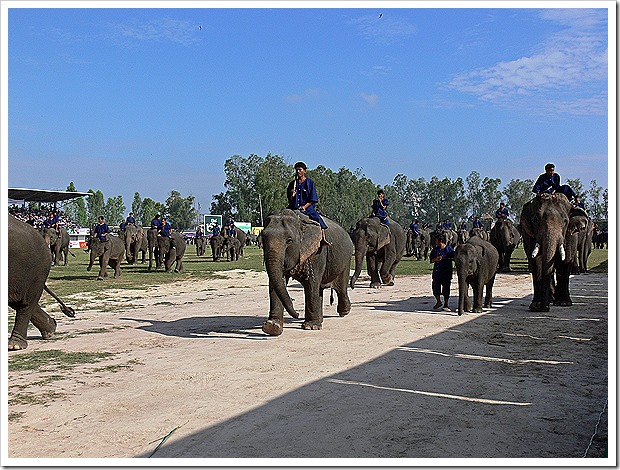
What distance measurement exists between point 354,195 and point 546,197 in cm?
8946

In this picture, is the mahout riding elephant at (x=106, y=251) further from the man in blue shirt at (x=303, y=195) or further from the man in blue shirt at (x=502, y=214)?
the man in blue shirt at (x=502, y=214)

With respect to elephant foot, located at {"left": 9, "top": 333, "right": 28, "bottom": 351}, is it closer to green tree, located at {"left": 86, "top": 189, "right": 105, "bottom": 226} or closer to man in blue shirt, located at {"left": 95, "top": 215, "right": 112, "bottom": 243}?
man in blue shirt, located at {"left": 95, "top": 215, "right": 112, "bottom": 243}

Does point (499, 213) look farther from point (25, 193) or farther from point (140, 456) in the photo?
point (25, 193)

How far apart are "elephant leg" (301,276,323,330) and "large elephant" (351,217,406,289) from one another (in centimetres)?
752

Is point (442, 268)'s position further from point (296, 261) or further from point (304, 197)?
point (296, 261)

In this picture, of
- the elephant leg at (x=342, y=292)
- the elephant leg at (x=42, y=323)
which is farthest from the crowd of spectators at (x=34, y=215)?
the elephant leg at (x=342, y=292)

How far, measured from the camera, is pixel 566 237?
14.3 metres

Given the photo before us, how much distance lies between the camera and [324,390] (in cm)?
712

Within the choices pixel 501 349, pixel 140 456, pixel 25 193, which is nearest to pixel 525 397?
pixel 501 349

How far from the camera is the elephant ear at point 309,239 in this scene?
10.8 m

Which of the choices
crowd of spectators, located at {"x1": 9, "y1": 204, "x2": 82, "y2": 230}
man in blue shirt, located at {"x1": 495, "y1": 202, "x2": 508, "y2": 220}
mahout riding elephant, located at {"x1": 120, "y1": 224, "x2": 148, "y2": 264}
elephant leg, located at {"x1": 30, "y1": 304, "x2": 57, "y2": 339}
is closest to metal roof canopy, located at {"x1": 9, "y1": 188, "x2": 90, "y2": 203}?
crowd of spectators, located at {"x1": 9, "y1": 204, "x2": 82, "y2": 230}

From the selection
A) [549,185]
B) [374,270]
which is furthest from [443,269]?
[374,270]

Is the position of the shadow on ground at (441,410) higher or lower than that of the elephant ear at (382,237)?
lower

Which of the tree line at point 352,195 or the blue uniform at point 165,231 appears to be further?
the tree line at point 352,195
